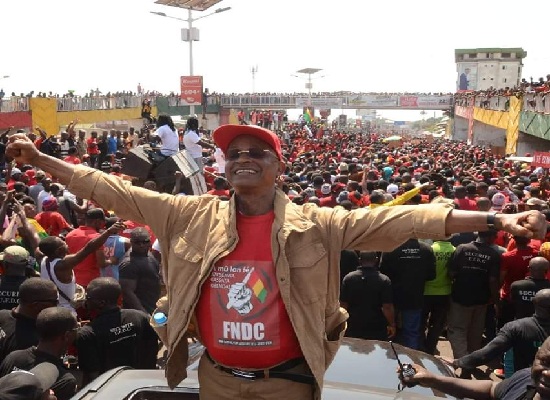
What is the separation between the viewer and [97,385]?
10.1ft

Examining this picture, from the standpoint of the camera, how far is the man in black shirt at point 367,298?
564cm

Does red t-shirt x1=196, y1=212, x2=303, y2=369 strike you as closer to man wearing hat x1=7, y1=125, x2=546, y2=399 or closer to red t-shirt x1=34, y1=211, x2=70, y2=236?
man wearing hat x1=7, y1=125, x2=546, y2=399

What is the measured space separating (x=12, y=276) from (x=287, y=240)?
313 cm

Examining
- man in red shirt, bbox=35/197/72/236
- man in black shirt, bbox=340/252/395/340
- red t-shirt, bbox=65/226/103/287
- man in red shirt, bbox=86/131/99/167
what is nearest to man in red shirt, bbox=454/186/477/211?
man in black shirt, bbox=340/252/395/340

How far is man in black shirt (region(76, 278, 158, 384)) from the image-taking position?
13.8 ft

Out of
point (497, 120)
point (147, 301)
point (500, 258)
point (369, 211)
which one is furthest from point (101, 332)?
point (497, 120)

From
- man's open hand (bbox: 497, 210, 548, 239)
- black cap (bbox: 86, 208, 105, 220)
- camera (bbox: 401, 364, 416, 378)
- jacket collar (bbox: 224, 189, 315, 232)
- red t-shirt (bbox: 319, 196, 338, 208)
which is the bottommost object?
red t-shirt (bbox: 319, 196, 338, 208)

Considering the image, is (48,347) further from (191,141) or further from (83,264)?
(191,141)

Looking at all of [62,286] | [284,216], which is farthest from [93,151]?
[284,216]

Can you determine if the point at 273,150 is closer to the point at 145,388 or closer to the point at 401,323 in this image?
the point at 145,388

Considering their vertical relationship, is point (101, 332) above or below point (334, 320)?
below

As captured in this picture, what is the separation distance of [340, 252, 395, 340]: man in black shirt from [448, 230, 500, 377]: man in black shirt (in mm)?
996

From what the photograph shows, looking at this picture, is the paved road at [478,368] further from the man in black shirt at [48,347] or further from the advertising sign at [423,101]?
the advertising sign at [423,101]

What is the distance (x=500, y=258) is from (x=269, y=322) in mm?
4411
